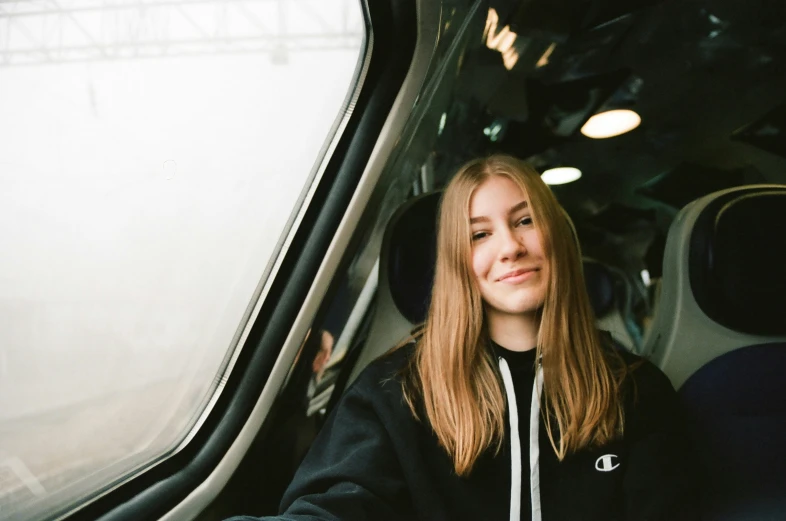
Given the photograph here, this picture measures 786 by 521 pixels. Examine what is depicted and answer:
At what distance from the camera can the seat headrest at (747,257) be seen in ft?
3.60

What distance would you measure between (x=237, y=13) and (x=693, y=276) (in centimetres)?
114

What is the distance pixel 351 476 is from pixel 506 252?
514 millimetres

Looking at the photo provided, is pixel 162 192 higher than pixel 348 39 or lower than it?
lower

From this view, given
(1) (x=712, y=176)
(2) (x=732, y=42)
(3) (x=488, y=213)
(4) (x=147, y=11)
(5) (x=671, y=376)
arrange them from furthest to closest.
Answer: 1. (1) (x=712, y=176)
2. (2) (x=732, y=42)
3. (5) (x=671, y=376)
4. (3) (x=488, y=213)
5. (4) (x=147, y=11)

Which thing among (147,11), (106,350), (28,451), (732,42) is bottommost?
(28,451)

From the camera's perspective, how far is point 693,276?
116 cm

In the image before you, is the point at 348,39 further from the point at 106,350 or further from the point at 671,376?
the point at 671,376

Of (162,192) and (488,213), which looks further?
(488,213)

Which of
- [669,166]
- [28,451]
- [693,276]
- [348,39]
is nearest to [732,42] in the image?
[669,166]

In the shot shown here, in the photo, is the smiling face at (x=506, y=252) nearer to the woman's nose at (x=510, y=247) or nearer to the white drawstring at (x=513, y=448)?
the woman's nose at (x=510, y=247)

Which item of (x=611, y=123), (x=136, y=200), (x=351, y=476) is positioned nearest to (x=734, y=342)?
(x=351, y=476)

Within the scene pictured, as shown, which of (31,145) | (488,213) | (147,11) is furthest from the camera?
(488,213)

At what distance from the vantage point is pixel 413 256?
130cm

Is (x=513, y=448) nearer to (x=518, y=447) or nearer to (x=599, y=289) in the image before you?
(x=518, y=447)
